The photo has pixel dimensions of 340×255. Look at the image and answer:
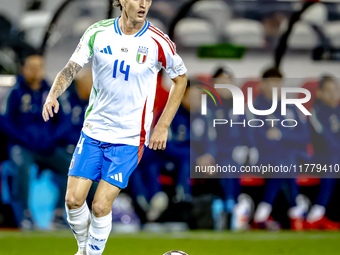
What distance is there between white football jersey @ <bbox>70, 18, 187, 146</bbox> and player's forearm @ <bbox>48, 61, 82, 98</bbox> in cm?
6

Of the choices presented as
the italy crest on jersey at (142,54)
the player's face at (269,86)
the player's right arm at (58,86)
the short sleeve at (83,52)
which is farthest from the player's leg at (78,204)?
the player's face at (269,86)

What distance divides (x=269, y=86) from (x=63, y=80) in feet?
11.0

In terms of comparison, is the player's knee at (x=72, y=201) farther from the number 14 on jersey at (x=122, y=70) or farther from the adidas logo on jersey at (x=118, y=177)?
the number 14 on jersey at (x=122, y=70)

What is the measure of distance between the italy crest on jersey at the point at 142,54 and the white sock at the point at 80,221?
1.15 meters

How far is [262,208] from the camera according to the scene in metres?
5.65

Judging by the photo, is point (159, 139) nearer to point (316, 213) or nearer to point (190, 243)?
point (190, 243)

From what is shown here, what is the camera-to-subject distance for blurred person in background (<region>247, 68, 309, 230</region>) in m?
5.66

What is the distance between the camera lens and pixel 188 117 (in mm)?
5598

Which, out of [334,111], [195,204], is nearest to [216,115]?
[195,204]

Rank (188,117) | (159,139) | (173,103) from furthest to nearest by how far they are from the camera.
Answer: (188,117) < (173,103) < (159,139)

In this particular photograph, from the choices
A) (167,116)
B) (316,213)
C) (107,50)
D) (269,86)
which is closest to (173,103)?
(167,116)

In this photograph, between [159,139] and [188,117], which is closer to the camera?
[159,139]

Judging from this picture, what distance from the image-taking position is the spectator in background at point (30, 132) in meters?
5.41

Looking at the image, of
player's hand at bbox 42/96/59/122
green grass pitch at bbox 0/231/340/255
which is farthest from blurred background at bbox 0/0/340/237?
player's hand at bbox 42/96/59/122
